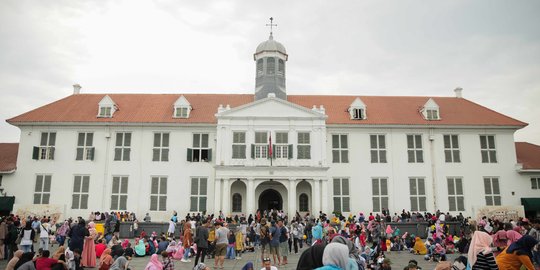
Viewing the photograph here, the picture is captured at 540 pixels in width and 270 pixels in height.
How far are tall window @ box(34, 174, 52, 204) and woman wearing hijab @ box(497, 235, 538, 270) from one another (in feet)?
105

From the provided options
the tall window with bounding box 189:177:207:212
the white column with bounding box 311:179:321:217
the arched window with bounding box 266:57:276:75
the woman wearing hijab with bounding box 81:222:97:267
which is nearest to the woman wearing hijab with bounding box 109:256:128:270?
the woman wearing hijab with bounding box 81:222:97:267

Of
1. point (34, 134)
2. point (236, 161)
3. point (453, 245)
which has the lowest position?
point (453, 245)

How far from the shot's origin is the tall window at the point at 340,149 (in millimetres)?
32125

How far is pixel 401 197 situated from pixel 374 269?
873 inches

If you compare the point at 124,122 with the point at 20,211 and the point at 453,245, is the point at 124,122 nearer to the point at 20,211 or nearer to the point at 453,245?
the point at 20,211

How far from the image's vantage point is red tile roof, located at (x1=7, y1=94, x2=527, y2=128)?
3262cm

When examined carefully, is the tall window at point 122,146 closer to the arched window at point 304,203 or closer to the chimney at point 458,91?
the arched window at point 304,203

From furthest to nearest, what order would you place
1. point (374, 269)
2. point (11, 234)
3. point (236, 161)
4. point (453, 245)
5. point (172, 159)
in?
point (172, 159) → point (236, 161) → point (453, 245) → point (11, 234) → point (374, 269)

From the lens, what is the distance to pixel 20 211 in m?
30.9

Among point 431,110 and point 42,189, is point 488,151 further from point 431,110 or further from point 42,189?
point 42,189

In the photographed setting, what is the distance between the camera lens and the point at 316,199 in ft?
95.0

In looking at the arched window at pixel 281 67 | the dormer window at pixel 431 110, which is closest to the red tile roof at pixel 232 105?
the dormer window at pixel 431 110

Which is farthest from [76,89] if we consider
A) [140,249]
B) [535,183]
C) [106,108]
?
[535,183]

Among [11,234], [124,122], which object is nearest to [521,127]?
[124,122]
